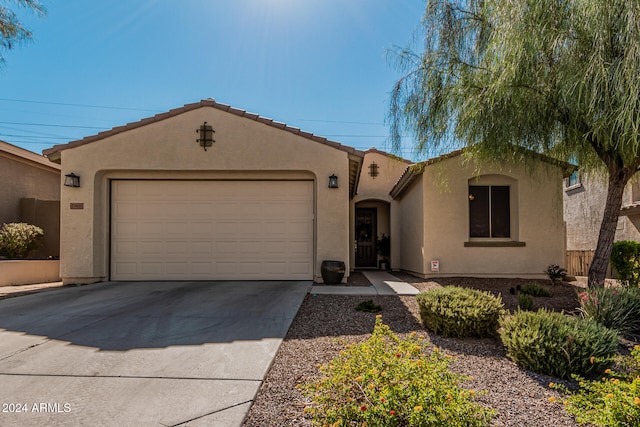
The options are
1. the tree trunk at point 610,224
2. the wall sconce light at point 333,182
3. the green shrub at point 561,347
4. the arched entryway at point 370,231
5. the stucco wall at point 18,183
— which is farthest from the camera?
the arched entryway at point 370,231

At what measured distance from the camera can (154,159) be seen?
8.34 m

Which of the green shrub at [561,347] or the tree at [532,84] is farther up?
the tree at [532,84]

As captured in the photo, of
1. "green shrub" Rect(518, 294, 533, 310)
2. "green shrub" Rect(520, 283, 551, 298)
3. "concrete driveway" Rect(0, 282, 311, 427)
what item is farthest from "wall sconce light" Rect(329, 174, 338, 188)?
"green shrub" Rect(520, 283, 551, 298)

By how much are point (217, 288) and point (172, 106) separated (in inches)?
182

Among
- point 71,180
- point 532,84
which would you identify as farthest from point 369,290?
point 71,180

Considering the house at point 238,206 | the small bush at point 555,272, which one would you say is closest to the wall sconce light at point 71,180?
the house at point 238,206

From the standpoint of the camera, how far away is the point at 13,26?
7246mm

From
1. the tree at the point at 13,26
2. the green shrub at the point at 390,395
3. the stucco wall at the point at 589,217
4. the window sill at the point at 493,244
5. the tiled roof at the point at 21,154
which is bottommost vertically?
the green shrub at the point at 390,395

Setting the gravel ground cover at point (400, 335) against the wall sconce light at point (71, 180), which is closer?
the gravel ground cover at point (400, 335)

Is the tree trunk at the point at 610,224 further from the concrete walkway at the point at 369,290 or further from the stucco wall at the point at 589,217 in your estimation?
the stucco wall at the point at 589,217

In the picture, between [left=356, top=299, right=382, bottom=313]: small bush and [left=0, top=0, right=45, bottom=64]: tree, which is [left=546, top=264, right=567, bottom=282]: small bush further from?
[left=0, top=0, right=45, bottom=64]: tree

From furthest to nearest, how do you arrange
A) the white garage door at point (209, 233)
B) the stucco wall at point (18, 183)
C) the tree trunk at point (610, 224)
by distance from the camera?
the stucco wall at point (18, 183) < the white garage door at point (209, 233) < the tree trunk at point (610, 224)

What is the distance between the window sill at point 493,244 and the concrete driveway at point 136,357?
5246 millimetres

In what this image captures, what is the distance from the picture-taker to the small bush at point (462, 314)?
4.15 meters
